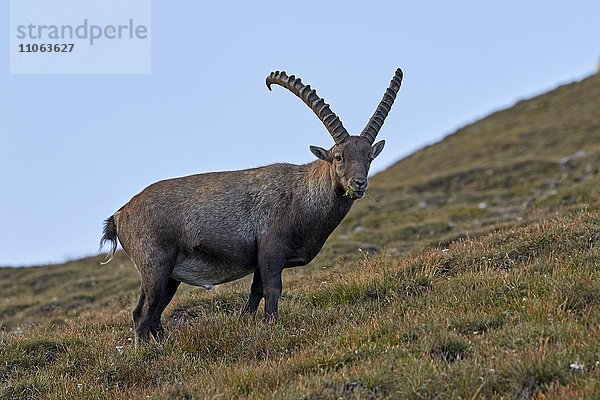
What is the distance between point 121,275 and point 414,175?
2641 cm

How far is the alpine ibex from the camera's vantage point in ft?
37.2

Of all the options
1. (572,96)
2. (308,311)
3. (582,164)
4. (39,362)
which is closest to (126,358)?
(39,362)

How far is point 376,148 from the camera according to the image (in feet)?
38.5

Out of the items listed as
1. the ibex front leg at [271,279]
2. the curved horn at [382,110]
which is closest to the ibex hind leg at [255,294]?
the ibex front leg at [271,279]

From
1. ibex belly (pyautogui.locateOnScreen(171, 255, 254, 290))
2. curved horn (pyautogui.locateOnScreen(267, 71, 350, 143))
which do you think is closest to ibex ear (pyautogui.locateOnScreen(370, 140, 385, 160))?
curved horn (pyautogui.locateOnScreen(267, 71, 350, 143))

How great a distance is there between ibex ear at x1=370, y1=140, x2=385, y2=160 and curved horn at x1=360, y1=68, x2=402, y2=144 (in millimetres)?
92

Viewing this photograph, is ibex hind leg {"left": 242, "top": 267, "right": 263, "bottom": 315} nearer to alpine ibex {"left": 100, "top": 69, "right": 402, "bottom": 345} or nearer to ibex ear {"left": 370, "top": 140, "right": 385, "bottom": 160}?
alpine ibex {"left": 100, "top": 69, "right": 402, "bottom": 345}

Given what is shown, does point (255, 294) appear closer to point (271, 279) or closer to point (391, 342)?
point (271, 279)

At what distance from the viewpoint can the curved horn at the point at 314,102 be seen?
38.1 ft

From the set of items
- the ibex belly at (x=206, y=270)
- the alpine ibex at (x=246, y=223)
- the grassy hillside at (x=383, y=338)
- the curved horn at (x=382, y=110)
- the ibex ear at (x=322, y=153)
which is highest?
the curved horn at (x=382, y=110)

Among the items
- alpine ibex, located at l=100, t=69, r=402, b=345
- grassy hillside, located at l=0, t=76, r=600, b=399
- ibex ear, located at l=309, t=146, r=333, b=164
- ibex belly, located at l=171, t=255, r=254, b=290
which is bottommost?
grassy hillside, located at l=0, t=76, r=600, b=399

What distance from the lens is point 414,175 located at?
48.8 meters

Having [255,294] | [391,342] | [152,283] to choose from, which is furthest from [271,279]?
[391,342]

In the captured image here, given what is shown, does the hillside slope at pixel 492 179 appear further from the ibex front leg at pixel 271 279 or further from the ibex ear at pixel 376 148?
the ibex front leg at pixel 271 279
